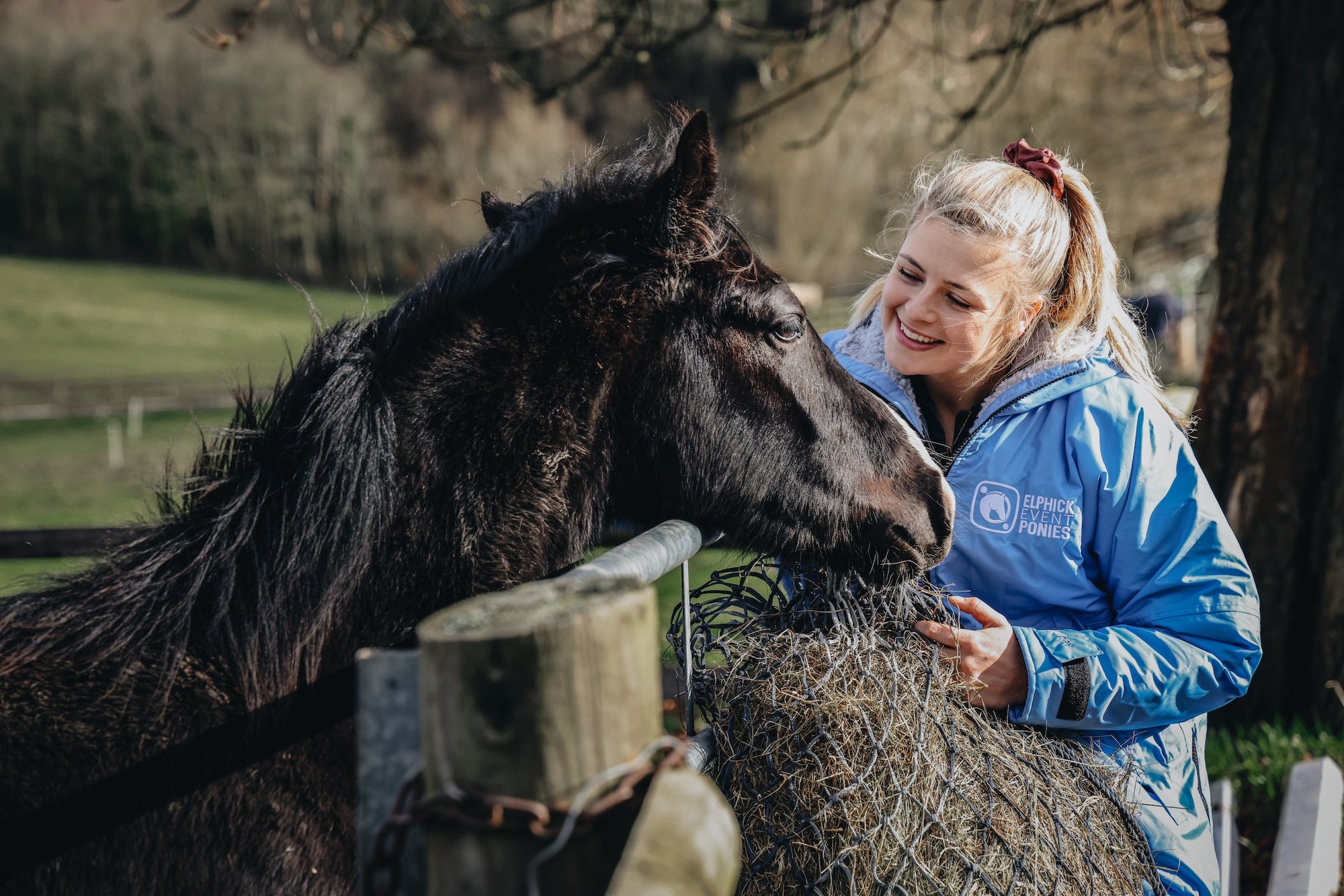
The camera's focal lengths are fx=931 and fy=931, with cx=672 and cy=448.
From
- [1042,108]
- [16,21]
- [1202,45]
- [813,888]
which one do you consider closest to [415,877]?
[813,888]

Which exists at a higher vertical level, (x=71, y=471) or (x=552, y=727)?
(x=552, y=727)

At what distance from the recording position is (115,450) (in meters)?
19.0

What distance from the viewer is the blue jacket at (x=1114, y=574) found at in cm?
206

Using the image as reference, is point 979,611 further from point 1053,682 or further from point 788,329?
point 788,329

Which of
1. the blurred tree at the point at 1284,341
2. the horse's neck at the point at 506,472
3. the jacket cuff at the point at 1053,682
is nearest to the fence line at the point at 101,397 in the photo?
the blurred tree at the point at 1284,341

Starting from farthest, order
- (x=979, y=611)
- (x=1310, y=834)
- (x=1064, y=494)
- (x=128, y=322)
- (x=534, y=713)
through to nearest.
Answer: (x=128, y=322) → (x=1310, y=834) → (x=1064, y=494) → (x=979, y=611) → (x=534, y=713)

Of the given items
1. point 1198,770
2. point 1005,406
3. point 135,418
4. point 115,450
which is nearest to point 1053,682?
point 1198,770

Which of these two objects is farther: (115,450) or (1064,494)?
(115,450)

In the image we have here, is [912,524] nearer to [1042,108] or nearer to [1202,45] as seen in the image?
[1202,45]

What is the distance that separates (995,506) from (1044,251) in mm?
713

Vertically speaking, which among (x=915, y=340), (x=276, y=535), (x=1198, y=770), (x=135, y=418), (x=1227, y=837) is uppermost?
(x=915, y=340)

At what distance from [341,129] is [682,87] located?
1274 centimetres

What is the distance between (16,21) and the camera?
30734 millimetres

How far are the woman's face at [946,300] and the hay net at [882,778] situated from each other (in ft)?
2.86
